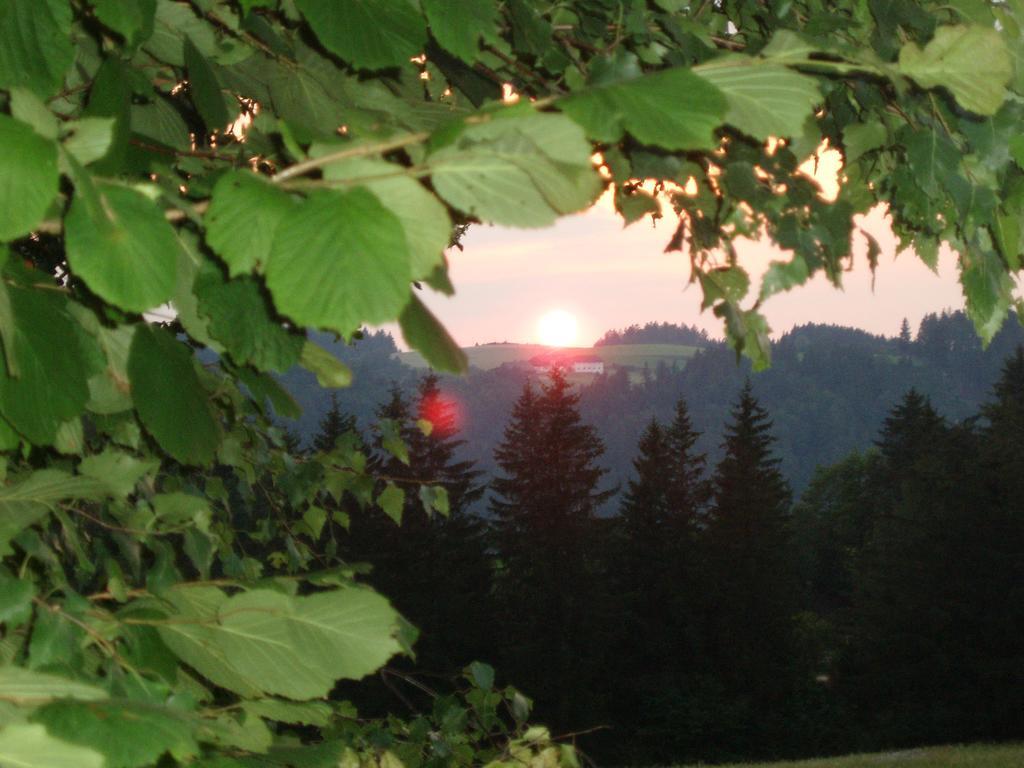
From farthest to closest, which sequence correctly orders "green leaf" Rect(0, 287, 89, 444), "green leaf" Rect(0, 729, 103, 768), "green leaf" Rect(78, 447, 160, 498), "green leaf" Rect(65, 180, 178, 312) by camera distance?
"green leaf" Rect(78, 447, 160, 498) < "green leaf" Rect(0, 287, 89, 444) < "green leaf" Rect(65, 180, 178, 312) < "green leaf" Rect(0, 729, 103, 768)

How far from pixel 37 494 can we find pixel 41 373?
1.49 feet

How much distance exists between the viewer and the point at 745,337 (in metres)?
2.39

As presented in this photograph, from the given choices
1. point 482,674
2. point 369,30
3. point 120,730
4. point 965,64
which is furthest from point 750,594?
point 120,730

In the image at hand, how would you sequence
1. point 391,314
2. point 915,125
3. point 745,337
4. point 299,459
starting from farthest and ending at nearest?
point 299,459 < point 745,337 < point 915,125 < point 391,314

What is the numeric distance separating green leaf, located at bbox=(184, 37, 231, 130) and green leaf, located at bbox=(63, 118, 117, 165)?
2.57 feet

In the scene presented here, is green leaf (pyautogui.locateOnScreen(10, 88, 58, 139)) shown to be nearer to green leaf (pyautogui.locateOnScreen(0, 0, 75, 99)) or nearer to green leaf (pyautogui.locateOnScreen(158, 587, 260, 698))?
green leaf (pyautogui.locateOnScreen(0, 0, 75, 99))

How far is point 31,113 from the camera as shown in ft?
3.54

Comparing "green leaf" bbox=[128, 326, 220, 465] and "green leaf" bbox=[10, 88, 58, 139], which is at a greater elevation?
"green leaf" bbox=[10, 88, 58, 139]

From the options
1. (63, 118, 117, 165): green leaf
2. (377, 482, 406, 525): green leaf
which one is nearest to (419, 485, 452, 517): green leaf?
(377, 482, 406, 525): green leaf

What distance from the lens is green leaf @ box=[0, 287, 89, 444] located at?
142 cm

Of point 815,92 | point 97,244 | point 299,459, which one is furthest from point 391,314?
point 299,459

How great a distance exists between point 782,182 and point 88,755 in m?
1.66

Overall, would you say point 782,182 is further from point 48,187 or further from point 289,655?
point 48,187

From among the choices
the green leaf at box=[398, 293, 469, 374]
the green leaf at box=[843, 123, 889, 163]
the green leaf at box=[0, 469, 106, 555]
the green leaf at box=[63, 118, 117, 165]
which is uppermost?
the green leaf at box=[843, 123, 889, 163]
